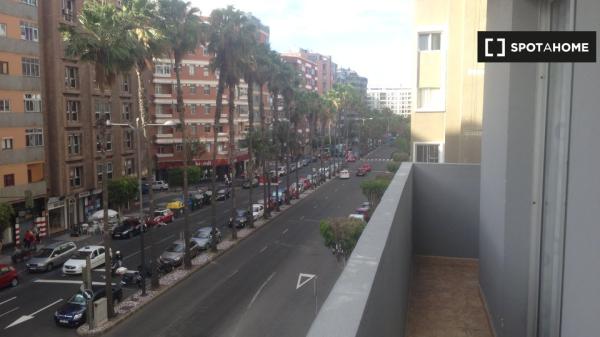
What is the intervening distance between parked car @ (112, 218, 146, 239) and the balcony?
3306cm

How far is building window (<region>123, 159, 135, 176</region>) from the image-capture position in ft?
178

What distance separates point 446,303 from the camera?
10461 millimetres

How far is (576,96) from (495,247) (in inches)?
165

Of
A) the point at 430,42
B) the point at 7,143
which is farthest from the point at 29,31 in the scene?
the point at 430,42

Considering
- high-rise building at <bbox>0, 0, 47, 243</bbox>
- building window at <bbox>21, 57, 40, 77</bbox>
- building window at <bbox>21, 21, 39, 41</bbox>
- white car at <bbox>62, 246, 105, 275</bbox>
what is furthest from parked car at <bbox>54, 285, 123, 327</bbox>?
building window at <bbox>21, 21, 39, 41</bbox>

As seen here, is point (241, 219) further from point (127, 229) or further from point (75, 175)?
point (75, 175)

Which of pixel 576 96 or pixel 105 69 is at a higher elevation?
pixel 105 69

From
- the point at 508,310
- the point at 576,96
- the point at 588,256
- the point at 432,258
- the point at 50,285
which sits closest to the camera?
the point at 588,256

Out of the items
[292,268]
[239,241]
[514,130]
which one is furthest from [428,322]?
[239,241]

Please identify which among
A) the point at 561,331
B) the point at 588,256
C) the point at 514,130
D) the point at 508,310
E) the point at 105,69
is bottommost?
the point at 508,310

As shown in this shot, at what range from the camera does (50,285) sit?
29938 mm

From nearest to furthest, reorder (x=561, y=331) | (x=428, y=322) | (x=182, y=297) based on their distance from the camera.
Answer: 1. (x=561, y=331)
2. (x=428, y=322)
3. (x=182, y=297)

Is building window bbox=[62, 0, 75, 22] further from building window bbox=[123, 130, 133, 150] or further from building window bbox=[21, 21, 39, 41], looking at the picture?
building window bbox=[123, 130, 133, 150]

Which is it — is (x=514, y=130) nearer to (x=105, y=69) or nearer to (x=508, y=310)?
(x=508, y=310)
